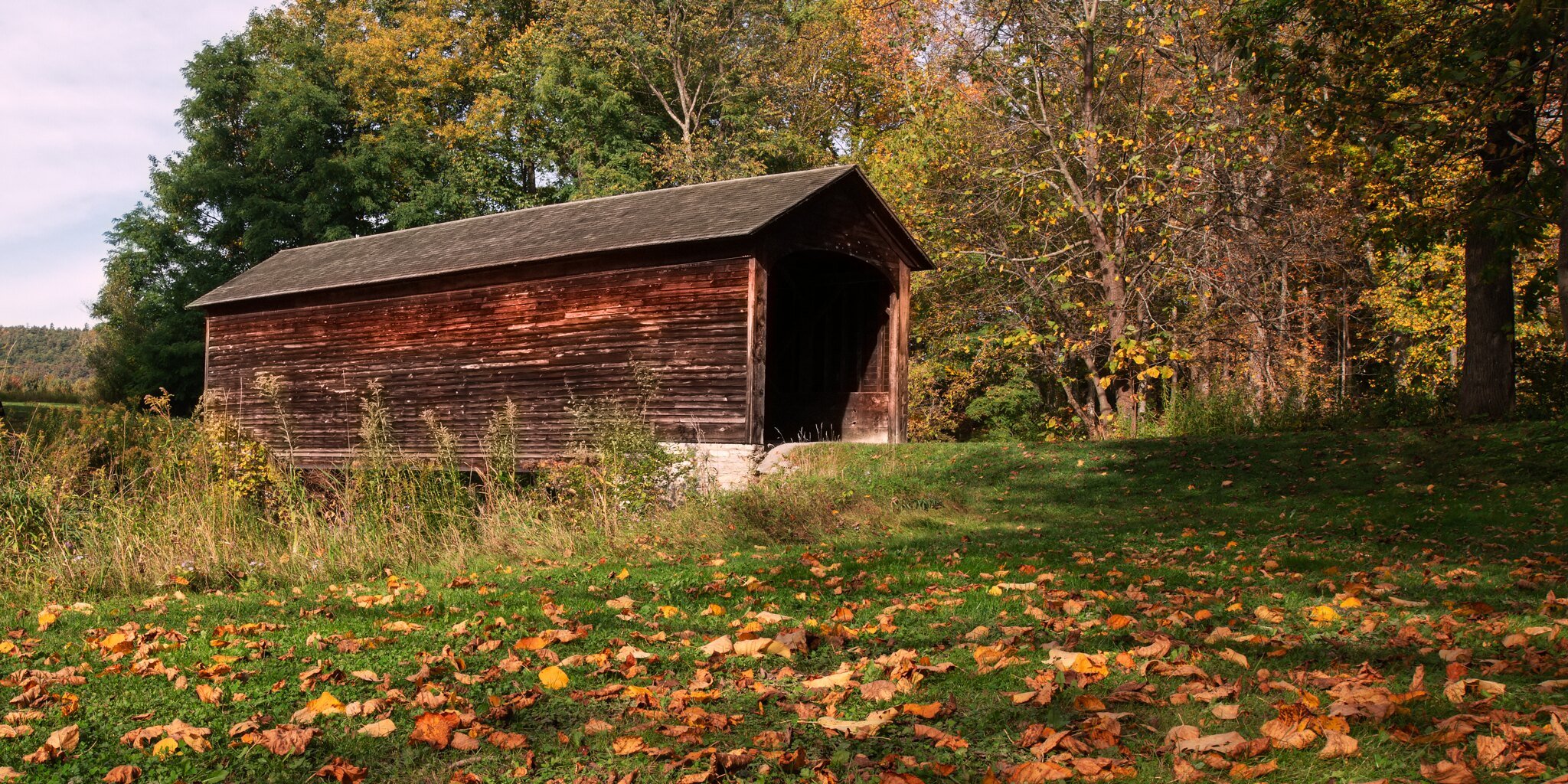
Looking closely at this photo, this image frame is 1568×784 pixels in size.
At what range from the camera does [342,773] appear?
2.98m

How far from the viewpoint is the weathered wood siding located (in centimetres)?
1519

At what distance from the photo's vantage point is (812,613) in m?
5.16

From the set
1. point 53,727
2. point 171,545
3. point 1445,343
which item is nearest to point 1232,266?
point 1445,343

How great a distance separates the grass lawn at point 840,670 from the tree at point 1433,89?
153 inches

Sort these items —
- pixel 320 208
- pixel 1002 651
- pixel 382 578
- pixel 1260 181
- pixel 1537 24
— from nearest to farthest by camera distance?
pixel 1002 651, pixel 382 578, pixel 1537 24, pixel 1260 181, pixel 320 208

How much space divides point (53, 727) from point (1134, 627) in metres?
4.02

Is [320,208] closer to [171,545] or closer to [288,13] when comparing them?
[288,13]

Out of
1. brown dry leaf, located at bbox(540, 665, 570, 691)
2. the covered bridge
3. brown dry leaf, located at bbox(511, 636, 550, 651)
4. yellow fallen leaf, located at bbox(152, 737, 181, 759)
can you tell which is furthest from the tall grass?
yellow fallen leaf, located at bbox(152, 737, 181, 759)

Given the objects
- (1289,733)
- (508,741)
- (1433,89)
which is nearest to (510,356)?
(1433,89)

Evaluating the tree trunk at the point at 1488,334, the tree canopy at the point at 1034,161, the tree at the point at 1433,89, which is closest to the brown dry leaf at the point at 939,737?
the tree canopy at the point at 1034,161

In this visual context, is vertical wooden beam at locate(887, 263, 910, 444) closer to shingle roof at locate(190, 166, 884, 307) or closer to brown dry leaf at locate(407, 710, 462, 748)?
shingle roof at locate(190, 166, 884, 307)

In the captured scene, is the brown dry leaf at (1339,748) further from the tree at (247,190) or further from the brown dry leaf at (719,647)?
the tree at (247,190)

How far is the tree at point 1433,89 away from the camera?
893 centimetres

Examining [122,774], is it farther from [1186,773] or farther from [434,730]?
[1186,773]
